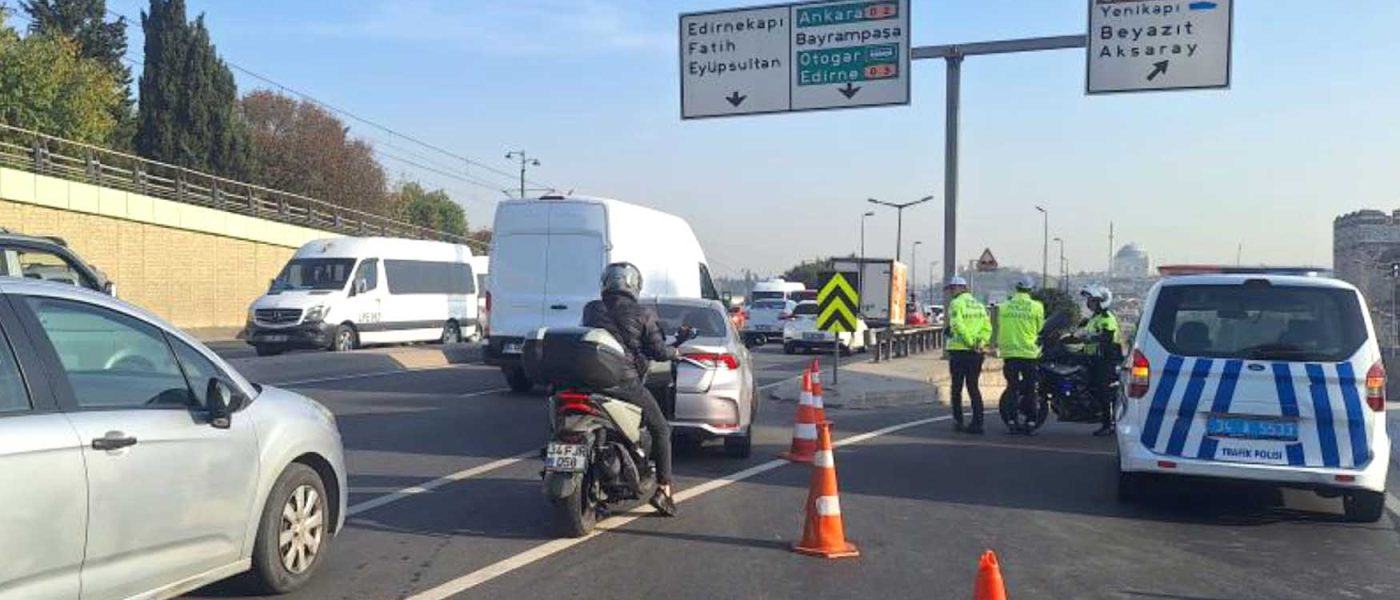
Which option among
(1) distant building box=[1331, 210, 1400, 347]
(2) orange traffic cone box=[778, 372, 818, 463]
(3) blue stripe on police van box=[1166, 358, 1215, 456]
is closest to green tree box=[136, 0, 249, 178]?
(1) distant building box=[1331, 210, 1400, 347]

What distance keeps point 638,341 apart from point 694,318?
11.4 feet

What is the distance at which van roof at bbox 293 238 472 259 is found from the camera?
25.8 metres

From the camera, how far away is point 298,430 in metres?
5.79

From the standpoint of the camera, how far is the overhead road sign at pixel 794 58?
774 inches

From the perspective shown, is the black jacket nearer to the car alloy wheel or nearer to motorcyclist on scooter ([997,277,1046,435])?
the car alloy wheel

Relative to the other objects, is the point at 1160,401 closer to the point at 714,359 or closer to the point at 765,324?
the point at 714,359

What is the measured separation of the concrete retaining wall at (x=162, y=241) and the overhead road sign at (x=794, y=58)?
20357mm

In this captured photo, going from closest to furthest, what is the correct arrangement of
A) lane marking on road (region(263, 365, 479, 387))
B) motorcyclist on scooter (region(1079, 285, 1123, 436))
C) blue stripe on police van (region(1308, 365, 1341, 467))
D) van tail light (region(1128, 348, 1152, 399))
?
blue stripe on police van (region(1308, 365, 1341, 467))
van tail light (region(1128, 348, 1152, 399))
motorcyclist on scooter (region(1079, 285, 1123, 436))
lane marking on road (region(263, 365, 479, 387))

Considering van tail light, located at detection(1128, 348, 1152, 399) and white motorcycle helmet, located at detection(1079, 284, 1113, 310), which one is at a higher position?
white motorcycle helmet, located at detection(1079, 284, 1113, 310)

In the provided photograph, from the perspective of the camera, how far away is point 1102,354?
512 inches

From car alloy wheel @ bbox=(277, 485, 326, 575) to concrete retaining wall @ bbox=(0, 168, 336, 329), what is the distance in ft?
94.6

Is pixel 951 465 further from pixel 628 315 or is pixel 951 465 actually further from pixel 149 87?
pixel 149 87

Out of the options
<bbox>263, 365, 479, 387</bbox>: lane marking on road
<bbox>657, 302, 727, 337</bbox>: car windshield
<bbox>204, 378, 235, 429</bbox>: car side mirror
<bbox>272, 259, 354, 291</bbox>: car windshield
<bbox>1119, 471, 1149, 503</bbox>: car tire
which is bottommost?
<bbox>263, 365, 479, 387</bbox>: lane marking on road

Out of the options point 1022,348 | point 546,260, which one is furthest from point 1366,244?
point 546,260
